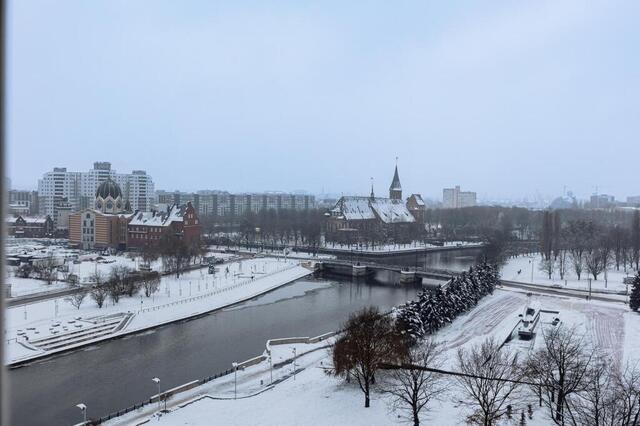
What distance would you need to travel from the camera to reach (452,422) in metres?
11.6

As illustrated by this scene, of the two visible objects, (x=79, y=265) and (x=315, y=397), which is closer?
(x=315, y=397)

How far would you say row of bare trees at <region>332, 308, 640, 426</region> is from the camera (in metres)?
11.4

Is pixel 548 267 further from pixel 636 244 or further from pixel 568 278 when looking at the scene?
pixel 636 244

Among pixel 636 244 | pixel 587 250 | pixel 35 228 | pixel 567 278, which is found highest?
pixel 35 228

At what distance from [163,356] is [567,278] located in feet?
78.6

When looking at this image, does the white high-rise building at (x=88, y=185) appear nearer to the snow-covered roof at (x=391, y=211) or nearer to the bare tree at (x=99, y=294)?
the snow-covered roof at (x=391, y=211)

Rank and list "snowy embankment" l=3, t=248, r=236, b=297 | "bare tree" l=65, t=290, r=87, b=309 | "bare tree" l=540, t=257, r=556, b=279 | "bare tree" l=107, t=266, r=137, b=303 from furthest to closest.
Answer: "bare tree" l=540, t=257, r=556, b=279 → "snowy embankment" l=3, t=248, r=236, b=297 → "bare tree" l=107, t=266, r=137, b=303 → "bare tree" l=65, t=290, r=87, b=309

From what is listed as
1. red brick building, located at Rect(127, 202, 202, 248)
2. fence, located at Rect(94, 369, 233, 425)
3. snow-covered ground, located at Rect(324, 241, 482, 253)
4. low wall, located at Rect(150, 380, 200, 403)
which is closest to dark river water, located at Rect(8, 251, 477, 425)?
fence, located at Rect(94, 369, 233, 425)

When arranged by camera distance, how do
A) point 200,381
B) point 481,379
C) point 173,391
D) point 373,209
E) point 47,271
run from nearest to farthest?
point 481,379 < point 173,391 < point 200,381 < point 47,271 < point 373,209

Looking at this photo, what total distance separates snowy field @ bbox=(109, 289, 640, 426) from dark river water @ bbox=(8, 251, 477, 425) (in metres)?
1.58

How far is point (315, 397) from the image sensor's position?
13188mm

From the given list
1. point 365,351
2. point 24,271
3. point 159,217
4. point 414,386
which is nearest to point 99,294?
point 24,271

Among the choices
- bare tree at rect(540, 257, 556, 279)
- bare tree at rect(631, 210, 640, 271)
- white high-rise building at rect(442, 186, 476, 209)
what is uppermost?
white high-rise building at rect(442, 186, 476, 209)

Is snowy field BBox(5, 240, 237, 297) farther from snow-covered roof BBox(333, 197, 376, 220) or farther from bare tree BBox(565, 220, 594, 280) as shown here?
bare tree BBox(565, 220, 594, 280)
